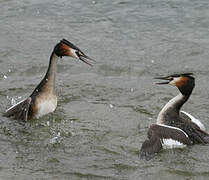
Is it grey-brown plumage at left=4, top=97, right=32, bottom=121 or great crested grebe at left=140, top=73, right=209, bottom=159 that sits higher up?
great crested grebe at left=140, top=73, right=209, bottom=159

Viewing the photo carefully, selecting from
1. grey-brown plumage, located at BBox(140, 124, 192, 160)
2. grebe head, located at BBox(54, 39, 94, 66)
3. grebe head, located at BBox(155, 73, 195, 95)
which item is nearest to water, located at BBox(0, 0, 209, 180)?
grey-brown plumage, located at BBox(140, 124, 192, 160)

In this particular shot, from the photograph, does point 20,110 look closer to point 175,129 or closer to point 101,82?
point 101,82

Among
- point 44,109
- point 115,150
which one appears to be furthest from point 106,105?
point 115,150

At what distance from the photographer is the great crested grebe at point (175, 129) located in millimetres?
8172

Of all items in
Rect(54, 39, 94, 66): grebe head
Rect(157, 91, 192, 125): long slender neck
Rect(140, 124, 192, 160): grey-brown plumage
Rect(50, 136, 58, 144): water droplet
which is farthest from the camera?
Rect(54, 39, 94, 66): grebe head

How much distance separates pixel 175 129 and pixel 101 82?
2.78 m

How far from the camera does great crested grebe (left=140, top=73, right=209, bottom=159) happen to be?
817cm

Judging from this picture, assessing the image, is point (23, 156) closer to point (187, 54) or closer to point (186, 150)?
point (186, 150)

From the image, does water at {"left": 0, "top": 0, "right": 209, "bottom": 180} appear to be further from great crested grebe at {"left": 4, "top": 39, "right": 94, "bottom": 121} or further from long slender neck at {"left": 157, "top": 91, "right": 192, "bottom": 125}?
long slender neck at {"left": 157, "top": 91, "right": 192, "bottom": 125}

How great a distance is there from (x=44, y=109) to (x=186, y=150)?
262 cm

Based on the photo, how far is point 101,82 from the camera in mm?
10953

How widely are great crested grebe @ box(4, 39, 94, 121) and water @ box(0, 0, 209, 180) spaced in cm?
15

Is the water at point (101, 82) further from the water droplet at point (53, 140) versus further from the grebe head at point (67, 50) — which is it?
the grebe head at point (67, 50)

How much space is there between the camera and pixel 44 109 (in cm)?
959
